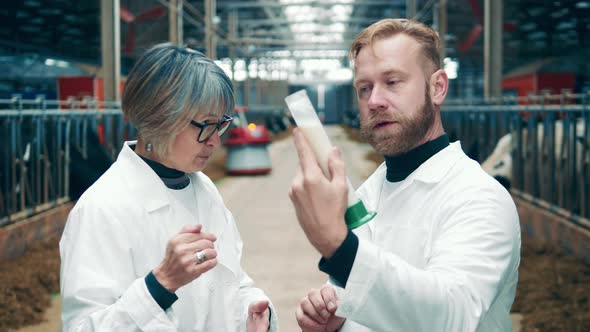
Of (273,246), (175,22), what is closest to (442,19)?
(175,22)

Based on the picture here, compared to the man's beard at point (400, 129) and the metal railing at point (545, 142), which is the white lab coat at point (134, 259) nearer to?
the man's beard at point (400, 129)

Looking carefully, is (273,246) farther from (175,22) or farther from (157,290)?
(175,22)

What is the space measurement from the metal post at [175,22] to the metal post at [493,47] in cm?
686

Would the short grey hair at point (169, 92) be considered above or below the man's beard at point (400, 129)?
above

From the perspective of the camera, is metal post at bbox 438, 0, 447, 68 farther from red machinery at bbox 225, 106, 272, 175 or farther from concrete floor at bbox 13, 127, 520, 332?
red machinery at bbox 225, 106, 272, 175

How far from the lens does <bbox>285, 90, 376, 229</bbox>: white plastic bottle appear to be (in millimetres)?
1370

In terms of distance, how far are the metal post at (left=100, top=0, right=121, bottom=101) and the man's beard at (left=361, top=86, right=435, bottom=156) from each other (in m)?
8.61

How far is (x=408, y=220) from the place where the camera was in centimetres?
191

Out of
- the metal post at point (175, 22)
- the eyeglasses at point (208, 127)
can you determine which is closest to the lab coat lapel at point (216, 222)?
the eyeglasses at point (208, 127)

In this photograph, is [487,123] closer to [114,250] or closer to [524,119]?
[524,119]

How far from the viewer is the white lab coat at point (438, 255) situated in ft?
4.88

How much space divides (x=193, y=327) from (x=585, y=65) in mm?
13758

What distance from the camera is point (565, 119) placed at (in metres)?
7.00

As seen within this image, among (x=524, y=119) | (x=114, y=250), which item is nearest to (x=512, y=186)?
(x=524, y=119)
